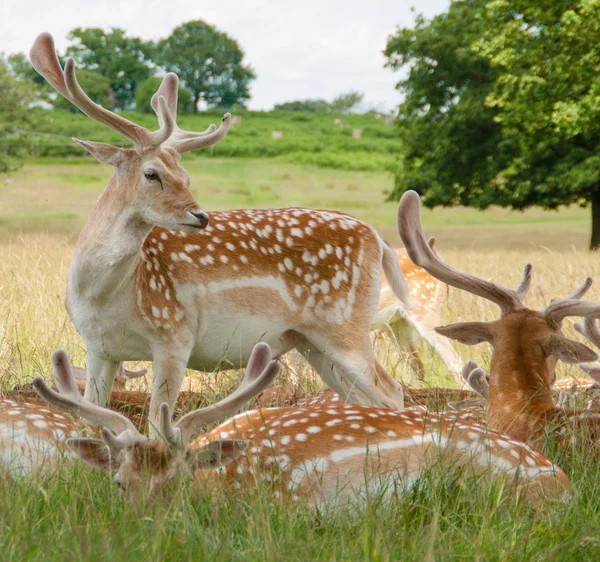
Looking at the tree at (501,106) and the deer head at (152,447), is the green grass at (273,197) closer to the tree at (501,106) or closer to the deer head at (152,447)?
the tree at (501,106)

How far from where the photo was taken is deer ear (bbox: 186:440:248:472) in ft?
8.17

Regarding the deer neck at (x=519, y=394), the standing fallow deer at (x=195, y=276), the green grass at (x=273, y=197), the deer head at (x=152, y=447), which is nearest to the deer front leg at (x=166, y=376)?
the standing fallow deer at (x=195, y=276)

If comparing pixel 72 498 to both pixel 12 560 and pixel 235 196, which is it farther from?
pixel 235 196

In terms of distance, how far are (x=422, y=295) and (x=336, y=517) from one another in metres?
5.10

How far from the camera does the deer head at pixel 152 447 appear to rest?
2.43m

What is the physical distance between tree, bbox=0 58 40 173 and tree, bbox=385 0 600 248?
1542cm

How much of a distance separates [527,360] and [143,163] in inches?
68.5

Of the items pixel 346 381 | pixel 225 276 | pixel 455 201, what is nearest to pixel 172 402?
pixel 225 276

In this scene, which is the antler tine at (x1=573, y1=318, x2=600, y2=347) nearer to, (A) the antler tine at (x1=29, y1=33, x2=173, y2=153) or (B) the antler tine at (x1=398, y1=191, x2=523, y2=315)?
(B) the antler tine at (x1=398, y1=191, x2=523, y2=315)

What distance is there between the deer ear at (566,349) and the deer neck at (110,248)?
1.67 metres

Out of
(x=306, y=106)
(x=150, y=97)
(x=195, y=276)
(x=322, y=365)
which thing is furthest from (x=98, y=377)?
(x=306, y=106)

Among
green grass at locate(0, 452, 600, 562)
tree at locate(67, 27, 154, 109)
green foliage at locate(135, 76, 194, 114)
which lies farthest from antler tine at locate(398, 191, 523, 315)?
tree at locate(67, 27, 154, 109)

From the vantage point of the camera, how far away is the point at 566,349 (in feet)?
10.4

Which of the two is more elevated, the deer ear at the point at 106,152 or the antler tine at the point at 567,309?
the deer ear at the point at 106,152
